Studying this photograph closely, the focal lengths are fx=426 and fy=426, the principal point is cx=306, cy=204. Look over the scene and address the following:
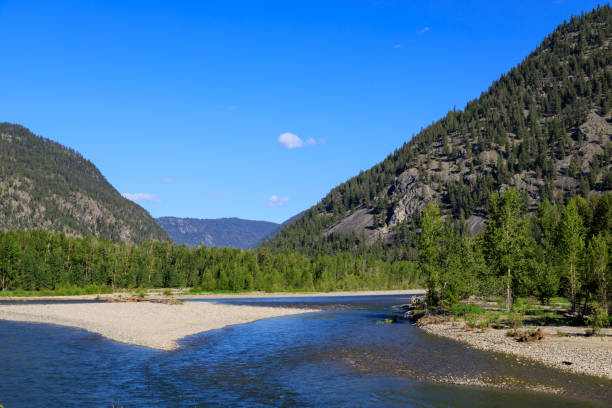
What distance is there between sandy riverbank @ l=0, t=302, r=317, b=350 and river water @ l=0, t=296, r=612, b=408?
2833mm

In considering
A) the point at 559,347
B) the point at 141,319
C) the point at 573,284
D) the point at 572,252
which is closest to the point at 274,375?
Answer: the point at 559,347

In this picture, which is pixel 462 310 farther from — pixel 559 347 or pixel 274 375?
pixel 274 375

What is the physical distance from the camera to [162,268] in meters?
155

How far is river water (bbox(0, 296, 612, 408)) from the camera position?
23.4 metres

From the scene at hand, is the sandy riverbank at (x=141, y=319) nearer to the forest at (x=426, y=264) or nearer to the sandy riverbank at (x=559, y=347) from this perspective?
the sandy riverbank at (x=559, y=347)

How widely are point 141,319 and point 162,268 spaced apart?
336 ft

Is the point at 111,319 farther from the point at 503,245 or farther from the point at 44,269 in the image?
the point at 44,269

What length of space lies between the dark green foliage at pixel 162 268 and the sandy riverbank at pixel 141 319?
49381 millimetres

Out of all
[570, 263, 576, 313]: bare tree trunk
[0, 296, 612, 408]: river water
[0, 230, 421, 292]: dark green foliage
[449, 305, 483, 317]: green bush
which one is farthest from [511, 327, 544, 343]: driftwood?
[0, 230, 421, 292]: dark green foliage

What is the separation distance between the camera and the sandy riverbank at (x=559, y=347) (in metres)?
30.3

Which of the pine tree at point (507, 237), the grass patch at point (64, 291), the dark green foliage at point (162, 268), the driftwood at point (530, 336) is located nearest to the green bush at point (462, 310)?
the pine tree at point (507, 237)

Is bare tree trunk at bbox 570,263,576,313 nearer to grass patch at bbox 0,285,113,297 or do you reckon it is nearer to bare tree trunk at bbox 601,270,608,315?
bare tree trunk at bbox 601,270,608,315

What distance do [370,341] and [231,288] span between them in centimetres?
10556

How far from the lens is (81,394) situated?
2394 centimetres
